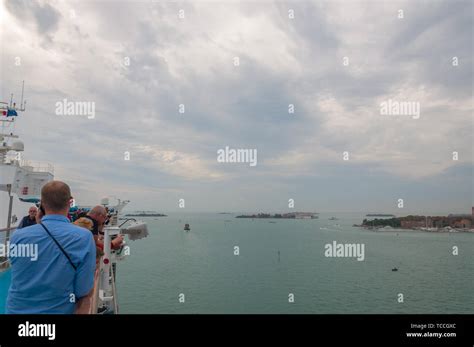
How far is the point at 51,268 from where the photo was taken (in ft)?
6.74

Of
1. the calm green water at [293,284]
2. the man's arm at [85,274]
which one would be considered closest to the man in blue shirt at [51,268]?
the man's arm at [85,274]

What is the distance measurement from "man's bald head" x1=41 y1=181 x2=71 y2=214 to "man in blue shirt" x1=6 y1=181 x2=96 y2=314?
0.09 meters

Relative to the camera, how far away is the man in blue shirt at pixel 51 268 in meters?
2.05

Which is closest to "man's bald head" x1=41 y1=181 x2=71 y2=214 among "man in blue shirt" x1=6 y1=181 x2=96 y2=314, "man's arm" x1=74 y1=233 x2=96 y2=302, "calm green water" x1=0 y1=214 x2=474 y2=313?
"man in blue shirt" x1=6 y1=181 x2=96 y2=314

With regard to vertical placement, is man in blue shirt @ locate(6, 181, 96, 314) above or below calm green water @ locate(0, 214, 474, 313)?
above

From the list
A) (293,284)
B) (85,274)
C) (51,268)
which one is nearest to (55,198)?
(51,268)

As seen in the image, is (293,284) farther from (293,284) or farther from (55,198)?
(55,198)

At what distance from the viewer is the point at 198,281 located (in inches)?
Result: 1435

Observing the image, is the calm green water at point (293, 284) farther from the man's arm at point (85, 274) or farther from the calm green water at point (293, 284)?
the man's arm at point (85, 274)

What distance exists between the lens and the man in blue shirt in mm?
2055

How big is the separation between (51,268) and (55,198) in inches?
20.8

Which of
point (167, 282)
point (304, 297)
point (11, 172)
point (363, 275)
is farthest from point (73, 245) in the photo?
point (363, 275)

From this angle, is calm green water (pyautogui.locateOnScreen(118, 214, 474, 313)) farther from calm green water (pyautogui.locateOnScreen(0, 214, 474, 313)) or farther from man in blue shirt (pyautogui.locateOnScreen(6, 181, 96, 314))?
man in blue shirt (pyautogui.locateOnScreen(6, 181, 96, 314))
